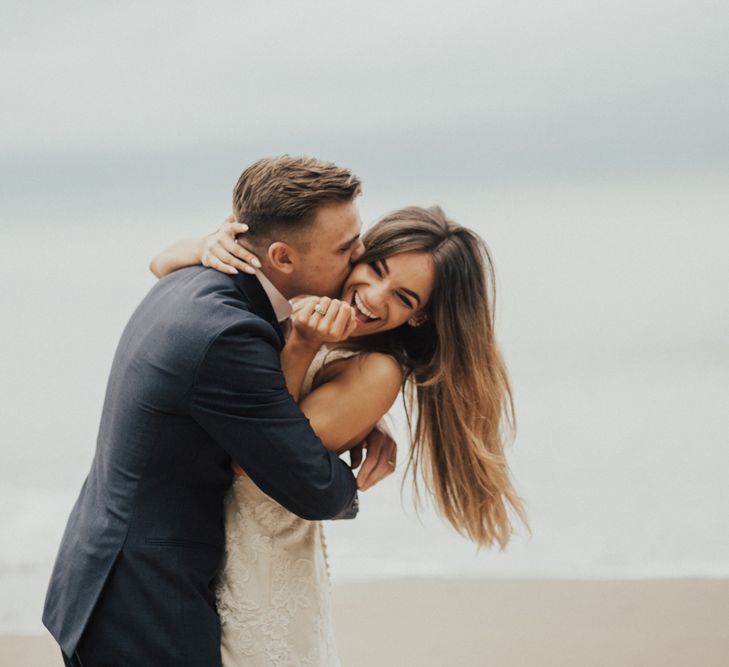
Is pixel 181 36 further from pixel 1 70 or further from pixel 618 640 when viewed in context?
pixel 618 640

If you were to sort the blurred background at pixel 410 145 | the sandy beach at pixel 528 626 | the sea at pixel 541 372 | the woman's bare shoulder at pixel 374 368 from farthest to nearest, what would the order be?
the blurred background at pixel 410 145
the sea at pixel 541 372
the sandy beach at pixel 528 626
the woman's bare shoulder at pixel 374 368

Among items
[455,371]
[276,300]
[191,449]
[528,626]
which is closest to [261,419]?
[191,449]

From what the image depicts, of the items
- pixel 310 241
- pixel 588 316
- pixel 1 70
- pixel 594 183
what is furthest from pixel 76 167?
pixel 310 241

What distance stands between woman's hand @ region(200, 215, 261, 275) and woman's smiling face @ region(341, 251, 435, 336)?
263 mm

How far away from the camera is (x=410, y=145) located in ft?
73.2

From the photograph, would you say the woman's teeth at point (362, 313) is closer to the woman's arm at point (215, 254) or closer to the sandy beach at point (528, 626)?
the woman's arm at point (215, 254)

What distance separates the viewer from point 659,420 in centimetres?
786

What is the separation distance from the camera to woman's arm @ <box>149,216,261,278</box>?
1991mm

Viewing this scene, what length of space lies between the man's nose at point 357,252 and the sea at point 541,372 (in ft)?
2.91

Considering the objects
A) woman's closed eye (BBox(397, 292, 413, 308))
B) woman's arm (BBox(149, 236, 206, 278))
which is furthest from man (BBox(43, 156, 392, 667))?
woman's closed eye (BBox(397, 292, 413, 308))

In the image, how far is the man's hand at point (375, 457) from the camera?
2281 millimetres

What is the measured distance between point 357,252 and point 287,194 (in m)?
0.23

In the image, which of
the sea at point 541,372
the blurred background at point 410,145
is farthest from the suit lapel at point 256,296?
the blurred background at point 410,145

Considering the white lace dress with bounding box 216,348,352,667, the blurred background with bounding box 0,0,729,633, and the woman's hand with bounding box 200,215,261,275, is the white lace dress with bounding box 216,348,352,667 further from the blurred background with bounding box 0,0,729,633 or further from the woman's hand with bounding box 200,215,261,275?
the blurred background with bounding box 0,0,729,633
